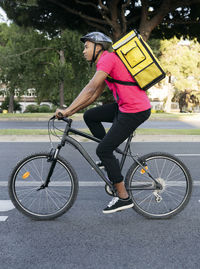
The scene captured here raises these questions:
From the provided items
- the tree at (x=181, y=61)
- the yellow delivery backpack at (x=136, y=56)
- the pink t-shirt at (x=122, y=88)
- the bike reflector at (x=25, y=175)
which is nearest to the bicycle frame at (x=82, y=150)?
the bike reflector at (x=25, y=175)

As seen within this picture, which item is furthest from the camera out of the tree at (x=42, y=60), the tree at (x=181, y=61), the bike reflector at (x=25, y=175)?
the tree at (x=181, y=61)

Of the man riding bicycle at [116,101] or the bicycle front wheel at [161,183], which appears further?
the bicycle front wheel at [161,183]

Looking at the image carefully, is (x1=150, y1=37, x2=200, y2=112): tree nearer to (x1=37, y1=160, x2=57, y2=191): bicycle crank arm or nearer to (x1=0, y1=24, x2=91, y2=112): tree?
(x1=0, y1=24, x2=91, y2=112): tree

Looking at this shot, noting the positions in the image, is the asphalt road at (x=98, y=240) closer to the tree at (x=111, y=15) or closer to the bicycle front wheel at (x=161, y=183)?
the bicycle front wheel at (x=161, y=183)

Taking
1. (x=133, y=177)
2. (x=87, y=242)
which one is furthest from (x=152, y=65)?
(x=87, y=242)

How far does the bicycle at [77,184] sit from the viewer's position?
368 cm

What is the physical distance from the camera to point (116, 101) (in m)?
3.53

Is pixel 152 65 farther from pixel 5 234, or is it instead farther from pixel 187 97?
pixel 187 97

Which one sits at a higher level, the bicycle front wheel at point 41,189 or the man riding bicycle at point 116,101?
the man riding bicycle at point 116,101

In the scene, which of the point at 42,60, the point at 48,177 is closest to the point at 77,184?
the point at 48,177

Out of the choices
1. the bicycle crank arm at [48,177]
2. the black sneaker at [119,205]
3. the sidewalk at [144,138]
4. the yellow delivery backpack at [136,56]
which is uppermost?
the yellow delivery backpack at [136,56]

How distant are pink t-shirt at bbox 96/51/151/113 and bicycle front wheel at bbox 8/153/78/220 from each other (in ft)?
2.85

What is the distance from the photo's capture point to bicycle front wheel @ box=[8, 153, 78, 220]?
366 centimetres

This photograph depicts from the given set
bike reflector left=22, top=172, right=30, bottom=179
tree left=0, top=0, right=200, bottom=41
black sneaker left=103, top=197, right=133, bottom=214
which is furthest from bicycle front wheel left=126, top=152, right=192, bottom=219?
tree left=0, top=0, right=200, bottom=41
